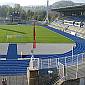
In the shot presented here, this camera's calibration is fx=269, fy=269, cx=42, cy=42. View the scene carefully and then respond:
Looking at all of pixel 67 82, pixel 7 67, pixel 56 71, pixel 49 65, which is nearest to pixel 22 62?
pixel 7 67

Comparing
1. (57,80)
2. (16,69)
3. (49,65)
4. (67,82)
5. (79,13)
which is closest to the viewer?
(67,82)

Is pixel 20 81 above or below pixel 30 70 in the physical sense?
below

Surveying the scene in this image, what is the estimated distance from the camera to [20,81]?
44.3ft

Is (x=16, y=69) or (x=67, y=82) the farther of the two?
(x=16, y=69)

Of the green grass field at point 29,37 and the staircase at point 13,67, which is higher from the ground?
the staircase at point 13,67

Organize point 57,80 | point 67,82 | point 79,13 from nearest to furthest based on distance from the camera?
point 67,82, point 57,80, point 79,13

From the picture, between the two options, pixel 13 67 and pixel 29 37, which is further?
pixel 29 37

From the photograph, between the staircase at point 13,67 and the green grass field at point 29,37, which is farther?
the green grass field at point 29,37

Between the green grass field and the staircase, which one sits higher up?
the staircase

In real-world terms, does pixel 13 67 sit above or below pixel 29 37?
above

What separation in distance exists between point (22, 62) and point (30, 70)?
5.88m

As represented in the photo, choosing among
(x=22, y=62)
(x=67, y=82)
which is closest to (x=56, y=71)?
(x=67, y=82)

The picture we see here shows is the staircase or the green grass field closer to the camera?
the staircase

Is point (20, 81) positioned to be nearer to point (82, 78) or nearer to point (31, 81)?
point (31, 81)
